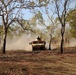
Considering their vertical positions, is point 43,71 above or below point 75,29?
below

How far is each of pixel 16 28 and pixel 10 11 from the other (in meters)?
12.3

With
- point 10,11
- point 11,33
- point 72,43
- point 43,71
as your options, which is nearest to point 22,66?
point 43,71

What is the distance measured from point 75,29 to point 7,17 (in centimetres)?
2206

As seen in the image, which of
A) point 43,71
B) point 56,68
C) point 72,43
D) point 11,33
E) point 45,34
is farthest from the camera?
point 72,43

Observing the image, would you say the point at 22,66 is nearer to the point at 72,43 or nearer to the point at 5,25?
the point at 5,25

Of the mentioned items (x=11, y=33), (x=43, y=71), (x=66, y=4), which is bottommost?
(x=43, y=71)

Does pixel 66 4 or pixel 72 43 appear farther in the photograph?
pixel 72 43

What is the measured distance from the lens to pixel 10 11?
33.0m

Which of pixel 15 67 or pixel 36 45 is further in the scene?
pixel 36 45

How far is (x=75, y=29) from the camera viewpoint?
5203 cm

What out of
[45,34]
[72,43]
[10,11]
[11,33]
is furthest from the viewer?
[72,43]

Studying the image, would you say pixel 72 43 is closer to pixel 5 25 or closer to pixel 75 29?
pixel 75 29

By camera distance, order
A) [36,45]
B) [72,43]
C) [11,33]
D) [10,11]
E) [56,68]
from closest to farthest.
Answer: [56,68]
[10,11]
[36,45]
[11,33]
[72,43]

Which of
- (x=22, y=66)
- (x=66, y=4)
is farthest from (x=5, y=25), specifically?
(x=22, y=66)
